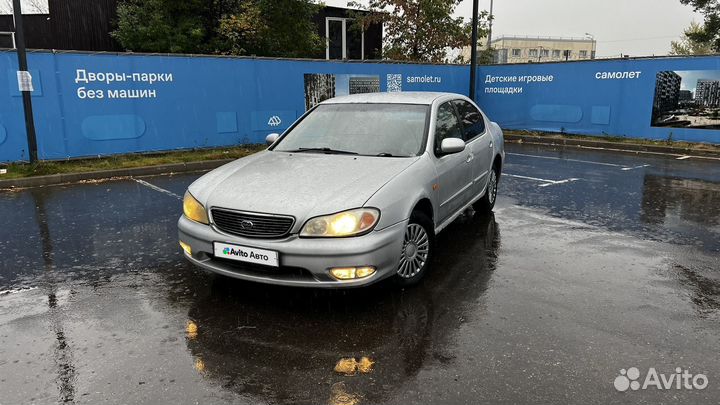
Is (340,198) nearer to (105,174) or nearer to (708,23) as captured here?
(105,174)

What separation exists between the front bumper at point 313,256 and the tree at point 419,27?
20.7 m

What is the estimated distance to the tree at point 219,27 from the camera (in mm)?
17875

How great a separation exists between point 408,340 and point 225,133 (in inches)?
410

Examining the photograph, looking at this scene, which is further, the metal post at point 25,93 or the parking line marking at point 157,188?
the metal post at point 25,93

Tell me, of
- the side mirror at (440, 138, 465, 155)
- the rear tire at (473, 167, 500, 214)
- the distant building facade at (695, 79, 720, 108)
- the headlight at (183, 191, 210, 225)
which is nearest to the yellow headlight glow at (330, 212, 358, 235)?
the headlight at (183, 191, 210, 225)

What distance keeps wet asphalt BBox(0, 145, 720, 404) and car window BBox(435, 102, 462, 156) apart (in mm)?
1204

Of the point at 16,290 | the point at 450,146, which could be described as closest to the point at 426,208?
the point at 450,146

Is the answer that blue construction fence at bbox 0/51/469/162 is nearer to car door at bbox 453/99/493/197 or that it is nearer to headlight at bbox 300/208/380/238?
car door at bbox 453/99/493/197

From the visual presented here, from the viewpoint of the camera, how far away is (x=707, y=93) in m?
13.3

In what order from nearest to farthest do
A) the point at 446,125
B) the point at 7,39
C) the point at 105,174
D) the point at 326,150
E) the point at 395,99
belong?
the point at 326,150 → the point at 446,125 → the point at 395,99 → the point at 105,174 → the point at 7,39

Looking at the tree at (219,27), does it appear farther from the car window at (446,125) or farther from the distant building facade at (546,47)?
the distant building facade at (546,47)

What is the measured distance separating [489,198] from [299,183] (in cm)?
363

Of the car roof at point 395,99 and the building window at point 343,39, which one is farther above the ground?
the building window at point 343,39

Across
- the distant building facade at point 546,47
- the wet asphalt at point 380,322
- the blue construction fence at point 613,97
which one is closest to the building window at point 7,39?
the blue construction fence at point 613,97
